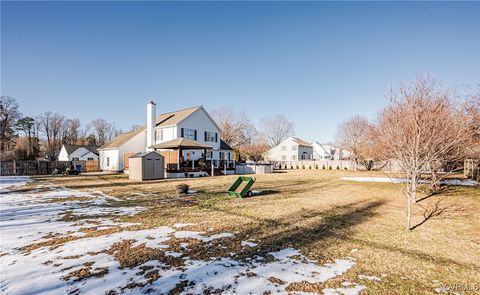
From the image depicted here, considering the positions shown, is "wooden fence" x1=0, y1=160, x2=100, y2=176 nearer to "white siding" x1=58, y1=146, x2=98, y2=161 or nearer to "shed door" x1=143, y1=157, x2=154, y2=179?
"white siding" x1=58, y1=146, x2=98, y2=161

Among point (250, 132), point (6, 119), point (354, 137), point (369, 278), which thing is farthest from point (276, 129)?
point (369, 278)

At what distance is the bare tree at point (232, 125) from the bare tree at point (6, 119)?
33.9 metres

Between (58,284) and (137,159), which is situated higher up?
(137,159)

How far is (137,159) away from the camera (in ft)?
65.3

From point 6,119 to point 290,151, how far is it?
51553 mm

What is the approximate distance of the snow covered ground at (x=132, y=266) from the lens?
3.51 meters

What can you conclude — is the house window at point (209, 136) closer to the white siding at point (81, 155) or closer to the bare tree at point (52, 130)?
the white siding at point (81, 155)

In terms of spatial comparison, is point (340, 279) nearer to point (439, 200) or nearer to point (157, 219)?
point (157, 219)

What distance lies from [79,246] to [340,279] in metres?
5.17

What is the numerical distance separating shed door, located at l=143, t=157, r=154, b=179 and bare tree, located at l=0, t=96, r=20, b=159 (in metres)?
30.9

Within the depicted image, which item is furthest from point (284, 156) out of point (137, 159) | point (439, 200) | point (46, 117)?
point (46, 117)

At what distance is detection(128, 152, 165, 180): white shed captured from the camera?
19.6 m

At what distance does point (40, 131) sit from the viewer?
193ft

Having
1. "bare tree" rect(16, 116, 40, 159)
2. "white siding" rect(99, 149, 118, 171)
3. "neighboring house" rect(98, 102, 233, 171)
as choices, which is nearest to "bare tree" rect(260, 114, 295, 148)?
"neighboring house" rect(98, 102, 233, 171)
